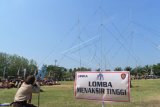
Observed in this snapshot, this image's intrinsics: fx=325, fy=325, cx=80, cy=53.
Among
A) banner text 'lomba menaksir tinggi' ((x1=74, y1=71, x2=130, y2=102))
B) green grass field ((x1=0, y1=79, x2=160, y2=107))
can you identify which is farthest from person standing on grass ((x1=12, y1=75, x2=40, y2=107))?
green grass field ((x1=0, y1=79, x2=160, y2=107))

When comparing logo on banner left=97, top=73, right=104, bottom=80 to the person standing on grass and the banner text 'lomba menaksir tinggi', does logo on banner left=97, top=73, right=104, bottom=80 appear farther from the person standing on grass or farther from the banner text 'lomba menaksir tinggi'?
the person standing on grass

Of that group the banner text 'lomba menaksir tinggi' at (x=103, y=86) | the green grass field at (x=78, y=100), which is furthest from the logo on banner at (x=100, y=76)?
the green grass field at (x=78, y=100)

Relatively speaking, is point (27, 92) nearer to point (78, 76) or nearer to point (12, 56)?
point (78, 76)

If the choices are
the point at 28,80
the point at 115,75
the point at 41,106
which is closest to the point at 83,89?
the point at 115,75

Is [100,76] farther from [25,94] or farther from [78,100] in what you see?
[78,100]

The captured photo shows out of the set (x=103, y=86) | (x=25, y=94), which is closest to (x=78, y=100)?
(x=103, y=86)

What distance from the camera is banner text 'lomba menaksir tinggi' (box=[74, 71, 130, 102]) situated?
9578 mm

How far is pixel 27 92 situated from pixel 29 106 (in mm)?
381

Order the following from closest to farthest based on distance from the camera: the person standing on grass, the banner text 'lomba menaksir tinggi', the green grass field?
1. the person standing on grass
2. the banner text 'lomba menaksir tinggi'
3. the green grass field

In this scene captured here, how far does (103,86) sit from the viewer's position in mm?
9977

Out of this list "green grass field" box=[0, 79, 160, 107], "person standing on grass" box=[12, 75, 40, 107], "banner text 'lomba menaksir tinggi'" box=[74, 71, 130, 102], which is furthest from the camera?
"green grass field" box=[0, 79, 160, 107]

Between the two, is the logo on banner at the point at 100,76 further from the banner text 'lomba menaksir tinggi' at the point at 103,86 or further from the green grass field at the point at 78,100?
the green grass field at the point at 78,100

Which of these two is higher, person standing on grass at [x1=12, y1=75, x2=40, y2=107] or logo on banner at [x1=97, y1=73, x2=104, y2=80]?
logo on banner at [x1=97, y1=73, x2=104, y2=80]

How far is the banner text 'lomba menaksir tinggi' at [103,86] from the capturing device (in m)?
9.58
